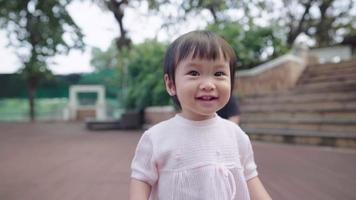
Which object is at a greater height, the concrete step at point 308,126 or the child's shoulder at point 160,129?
the child's shoulder at point 160,129

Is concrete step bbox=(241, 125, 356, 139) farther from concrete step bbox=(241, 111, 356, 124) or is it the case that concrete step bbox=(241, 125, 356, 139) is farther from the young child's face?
the young child's face

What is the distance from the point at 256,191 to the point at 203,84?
1.61 ft

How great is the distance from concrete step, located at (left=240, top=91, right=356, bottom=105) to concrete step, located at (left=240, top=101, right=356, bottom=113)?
4.1 inches

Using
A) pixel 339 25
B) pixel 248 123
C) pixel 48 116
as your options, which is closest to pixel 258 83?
pixel 248 123

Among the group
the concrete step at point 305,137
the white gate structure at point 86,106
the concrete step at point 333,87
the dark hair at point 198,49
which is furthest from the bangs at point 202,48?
the white gate structure at point 86,106

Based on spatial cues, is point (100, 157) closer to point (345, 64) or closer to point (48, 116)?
point (345, 64)

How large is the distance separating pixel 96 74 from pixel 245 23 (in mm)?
9940

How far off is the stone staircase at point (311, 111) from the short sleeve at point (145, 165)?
607cm

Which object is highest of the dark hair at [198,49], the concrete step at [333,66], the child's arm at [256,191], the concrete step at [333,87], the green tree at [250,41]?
the green tree at [250,41]

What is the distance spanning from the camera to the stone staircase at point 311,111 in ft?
22.6

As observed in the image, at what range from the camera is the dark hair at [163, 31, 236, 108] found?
1.20 metres

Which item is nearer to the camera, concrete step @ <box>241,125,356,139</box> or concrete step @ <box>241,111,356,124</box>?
concrete step @ <box>241,125,356,139</box>

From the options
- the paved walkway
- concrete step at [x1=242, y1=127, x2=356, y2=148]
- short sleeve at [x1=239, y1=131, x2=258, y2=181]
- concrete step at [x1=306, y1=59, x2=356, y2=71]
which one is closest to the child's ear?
short sleeve at [x1=239, y1=131, x2=258, y2=181]

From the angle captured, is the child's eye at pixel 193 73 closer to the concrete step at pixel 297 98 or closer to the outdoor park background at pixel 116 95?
the outdoor park background at pixel 116 95
